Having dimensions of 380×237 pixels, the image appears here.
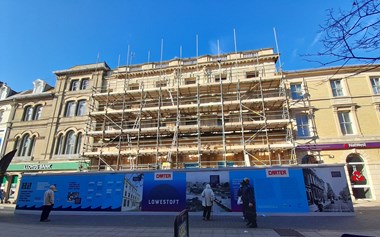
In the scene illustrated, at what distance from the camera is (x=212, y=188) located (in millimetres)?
10891

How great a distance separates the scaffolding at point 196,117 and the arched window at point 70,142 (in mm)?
2111

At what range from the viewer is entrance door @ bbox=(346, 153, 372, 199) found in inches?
611

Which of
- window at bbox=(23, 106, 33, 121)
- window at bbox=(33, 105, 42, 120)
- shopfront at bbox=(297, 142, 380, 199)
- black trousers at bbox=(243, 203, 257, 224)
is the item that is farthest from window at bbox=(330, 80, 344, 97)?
window at bbox=(23, 106, 33, 121)

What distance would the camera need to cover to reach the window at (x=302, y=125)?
17484 millimetres

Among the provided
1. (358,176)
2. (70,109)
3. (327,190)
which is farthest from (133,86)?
(358,176)

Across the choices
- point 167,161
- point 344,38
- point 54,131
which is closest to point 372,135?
point 167,161

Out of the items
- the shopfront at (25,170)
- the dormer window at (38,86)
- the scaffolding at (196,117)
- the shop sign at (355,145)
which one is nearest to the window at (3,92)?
the dormer window at (38,86)

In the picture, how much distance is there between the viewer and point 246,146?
16391 millimetres

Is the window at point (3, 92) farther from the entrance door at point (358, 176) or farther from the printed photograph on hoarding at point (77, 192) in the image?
the entrance door at point (358, 176)

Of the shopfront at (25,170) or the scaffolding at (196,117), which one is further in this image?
the shopfront at (25,170)

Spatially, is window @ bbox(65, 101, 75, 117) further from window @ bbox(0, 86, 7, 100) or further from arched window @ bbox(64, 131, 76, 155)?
window @ bbox(0, 86, 7, 100)

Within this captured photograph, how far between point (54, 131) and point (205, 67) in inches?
647

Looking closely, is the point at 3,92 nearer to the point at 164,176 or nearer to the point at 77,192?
the point at 77,192

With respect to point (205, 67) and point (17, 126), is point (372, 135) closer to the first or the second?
point (205, 67)
